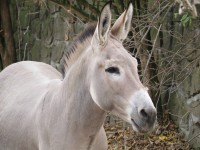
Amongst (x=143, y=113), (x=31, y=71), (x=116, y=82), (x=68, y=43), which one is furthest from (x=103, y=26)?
(x=68, y=43)

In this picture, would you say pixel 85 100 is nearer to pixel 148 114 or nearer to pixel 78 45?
pixel 78 45

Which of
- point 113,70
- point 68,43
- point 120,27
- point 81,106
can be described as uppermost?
point 120,27

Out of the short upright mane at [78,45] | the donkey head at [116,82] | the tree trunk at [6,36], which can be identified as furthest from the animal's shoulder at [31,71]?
the tree trunk at [6,36]

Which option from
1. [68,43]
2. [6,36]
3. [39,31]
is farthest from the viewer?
[39,31]

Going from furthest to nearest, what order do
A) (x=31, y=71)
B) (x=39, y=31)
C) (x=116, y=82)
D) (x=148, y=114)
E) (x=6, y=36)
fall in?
(x=39, y=31) → (x=6, y=36) → (x=31, y=71) → (x=116, y=82) → (x=148, y=114)

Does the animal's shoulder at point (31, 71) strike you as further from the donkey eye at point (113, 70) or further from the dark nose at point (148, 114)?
the dark nose at point (148, 114)

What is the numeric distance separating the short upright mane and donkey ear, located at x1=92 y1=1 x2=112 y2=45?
0.29 metres

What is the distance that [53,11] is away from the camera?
29.1 ft

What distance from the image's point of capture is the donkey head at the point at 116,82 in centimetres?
306

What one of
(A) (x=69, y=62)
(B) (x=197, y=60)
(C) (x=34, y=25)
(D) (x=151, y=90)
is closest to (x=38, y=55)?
(C) (x=34, y=25)

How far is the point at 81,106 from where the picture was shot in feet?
11.8

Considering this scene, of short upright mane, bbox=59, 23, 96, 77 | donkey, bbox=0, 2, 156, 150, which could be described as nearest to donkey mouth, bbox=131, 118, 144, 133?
donkey, bbox=0, 2, 156, 150

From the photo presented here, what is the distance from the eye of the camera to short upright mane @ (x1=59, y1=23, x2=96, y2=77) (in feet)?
12.1

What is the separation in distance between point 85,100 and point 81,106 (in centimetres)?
7
